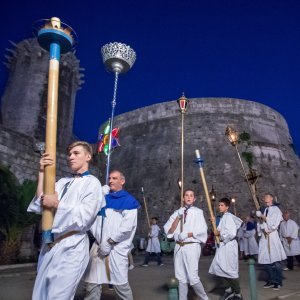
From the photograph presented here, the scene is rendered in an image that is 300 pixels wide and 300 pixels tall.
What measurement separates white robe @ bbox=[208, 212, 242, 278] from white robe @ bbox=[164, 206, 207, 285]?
0.88 m

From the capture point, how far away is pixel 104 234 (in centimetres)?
411

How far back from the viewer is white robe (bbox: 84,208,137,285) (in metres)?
3.87

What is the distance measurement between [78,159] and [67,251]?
Answer: 0.88 meters

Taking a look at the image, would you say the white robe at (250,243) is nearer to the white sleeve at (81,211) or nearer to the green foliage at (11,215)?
the green foliage at (11,215)

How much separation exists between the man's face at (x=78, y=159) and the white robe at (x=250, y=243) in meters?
12.7

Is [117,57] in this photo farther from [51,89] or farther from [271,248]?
[271,248]

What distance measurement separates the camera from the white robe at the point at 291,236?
33.2 feet

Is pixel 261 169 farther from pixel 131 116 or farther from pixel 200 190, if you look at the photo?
pixel 131 116

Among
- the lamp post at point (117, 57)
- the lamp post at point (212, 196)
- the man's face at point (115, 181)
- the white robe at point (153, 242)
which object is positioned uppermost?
the lamp post at point (117, 57)

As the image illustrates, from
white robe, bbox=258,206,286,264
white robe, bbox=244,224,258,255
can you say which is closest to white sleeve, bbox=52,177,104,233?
white robe, bbox=258,206,286,264

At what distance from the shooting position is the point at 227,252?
5762mm

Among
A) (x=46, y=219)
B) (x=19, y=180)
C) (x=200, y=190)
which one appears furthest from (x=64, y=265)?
(x=200, y=190)

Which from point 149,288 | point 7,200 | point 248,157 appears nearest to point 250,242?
point 149,288

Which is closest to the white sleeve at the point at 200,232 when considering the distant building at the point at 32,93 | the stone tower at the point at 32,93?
the distant building at the point at 32,93
